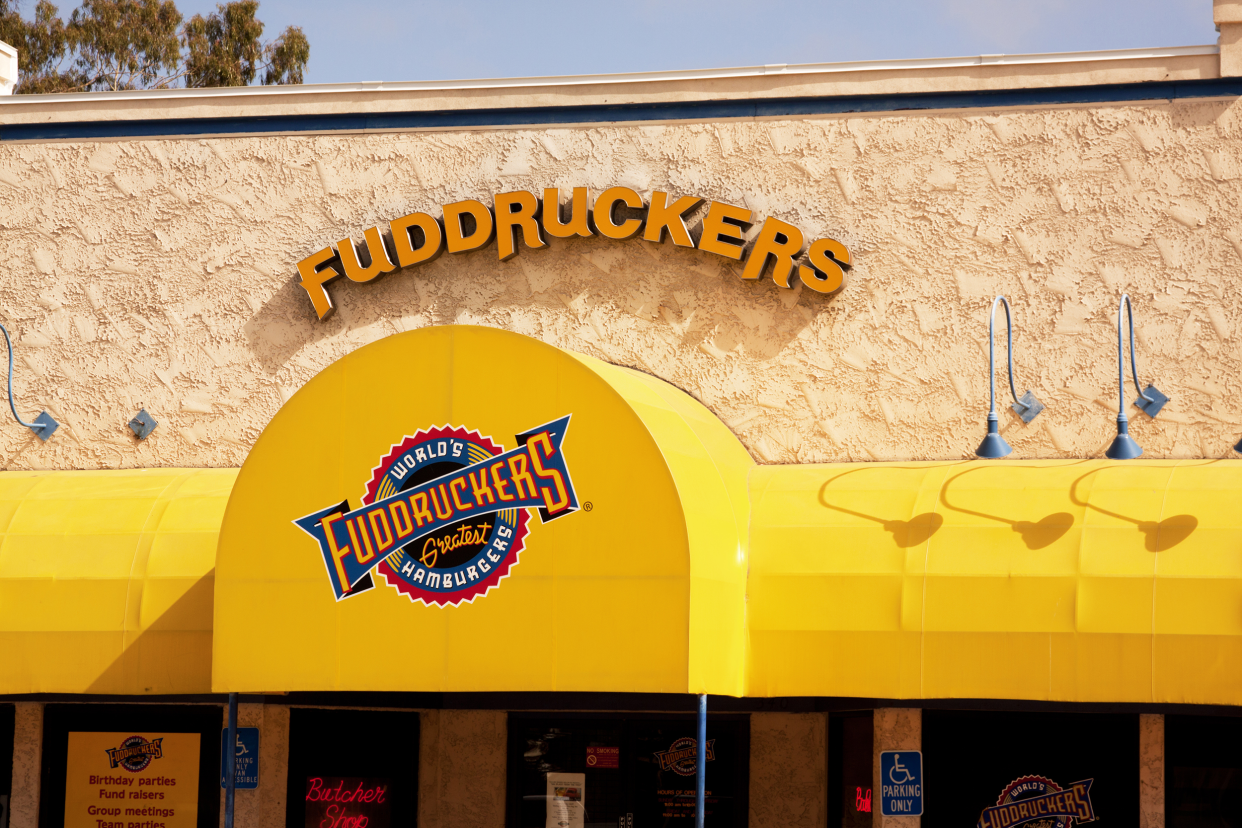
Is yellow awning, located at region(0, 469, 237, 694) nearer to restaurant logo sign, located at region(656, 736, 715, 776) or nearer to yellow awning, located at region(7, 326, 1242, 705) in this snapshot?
yellow awning, located at region(7, 326, 1242, 705)

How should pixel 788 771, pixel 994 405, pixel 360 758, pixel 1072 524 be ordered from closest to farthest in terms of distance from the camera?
1. pixel 1072 524
2. pixel 994 405
3. pixel 788 771
4. pixel 360 758

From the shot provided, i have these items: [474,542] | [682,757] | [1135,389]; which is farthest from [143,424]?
[1135,389]

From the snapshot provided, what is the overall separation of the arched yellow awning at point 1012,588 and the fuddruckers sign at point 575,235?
2194mm

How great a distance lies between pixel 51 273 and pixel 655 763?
23.0 ft

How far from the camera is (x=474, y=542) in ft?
27.8

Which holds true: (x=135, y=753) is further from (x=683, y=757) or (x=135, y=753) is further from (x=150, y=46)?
(x=150, y=46)

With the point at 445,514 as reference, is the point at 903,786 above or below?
below

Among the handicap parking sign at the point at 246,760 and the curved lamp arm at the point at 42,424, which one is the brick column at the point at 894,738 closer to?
the handicap parking sign at the point at 246,760

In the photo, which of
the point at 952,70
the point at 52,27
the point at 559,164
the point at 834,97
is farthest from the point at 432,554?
the point at 52,27

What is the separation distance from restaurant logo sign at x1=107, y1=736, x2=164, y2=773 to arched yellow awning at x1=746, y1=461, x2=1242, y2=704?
5.61 m

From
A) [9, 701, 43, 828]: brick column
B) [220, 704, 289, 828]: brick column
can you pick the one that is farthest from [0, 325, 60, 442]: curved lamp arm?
[220, 704, 289, 828]: brick column

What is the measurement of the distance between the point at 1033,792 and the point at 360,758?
5.72 meters

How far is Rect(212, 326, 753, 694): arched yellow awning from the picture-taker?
324 inches

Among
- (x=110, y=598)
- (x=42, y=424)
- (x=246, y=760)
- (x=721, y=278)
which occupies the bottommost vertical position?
(x=246, y=760)
